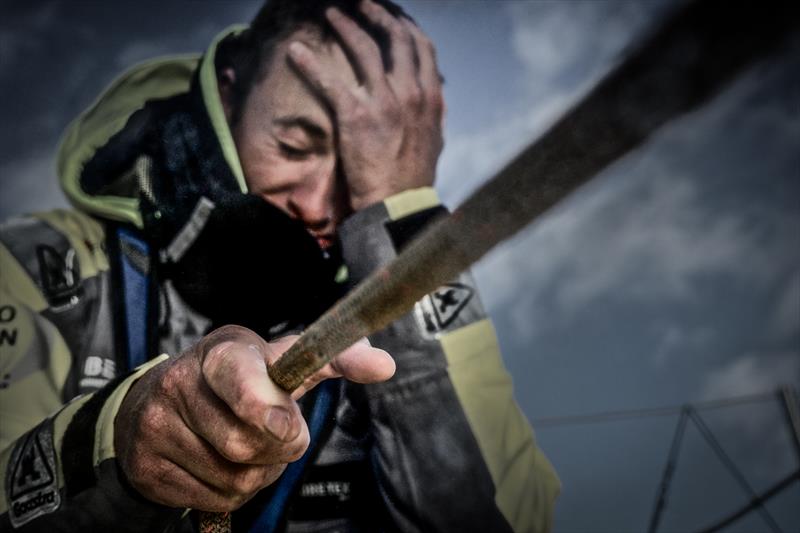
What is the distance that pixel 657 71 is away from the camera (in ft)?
0.37

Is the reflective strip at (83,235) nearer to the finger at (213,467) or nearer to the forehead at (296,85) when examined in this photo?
the forehead at (296,85)

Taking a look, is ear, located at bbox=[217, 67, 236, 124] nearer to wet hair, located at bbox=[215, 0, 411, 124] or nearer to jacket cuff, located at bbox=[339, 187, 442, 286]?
wet hair, located at bbox=[215, 0, 411, 124]

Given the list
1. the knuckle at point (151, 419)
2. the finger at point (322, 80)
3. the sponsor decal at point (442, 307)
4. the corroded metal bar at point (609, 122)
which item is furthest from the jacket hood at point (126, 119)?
the corroded metal bar at point (609, 122)

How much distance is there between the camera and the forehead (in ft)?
2.47

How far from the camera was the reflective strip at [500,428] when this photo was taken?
583mm

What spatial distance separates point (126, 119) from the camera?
0.71 meters

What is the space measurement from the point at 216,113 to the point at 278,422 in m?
0.51

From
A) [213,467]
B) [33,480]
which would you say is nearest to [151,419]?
[213,467]

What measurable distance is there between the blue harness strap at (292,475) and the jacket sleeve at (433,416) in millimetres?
60

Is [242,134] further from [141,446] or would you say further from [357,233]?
[141,446]

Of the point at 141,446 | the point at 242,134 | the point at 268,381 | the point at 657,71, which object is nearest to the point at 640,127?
the point at 657,71

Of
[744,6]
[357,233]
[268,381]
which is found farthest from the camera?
[357,233]

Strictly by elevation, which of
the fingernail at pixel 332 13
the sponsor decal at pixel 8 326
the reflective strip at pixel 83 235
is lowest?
the sponsor decal at pixel 8 326

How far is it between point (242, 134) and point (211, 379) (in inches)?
22.0
